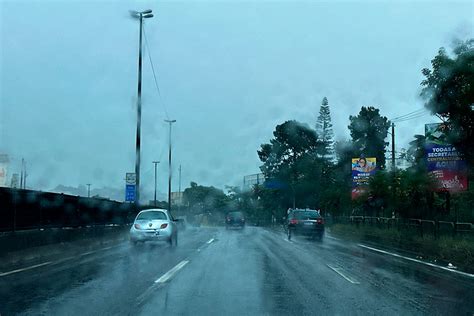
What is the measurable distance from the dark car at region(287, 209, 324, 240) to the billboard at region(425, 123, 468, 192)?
7327 millimetres

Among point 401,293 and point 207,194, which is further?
point 207,194

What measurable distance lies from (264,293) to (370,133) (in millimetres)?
56985

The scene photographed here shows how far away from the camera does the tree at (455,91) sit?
17.7 m

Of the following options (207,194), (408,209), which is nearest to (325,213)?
(408,209)

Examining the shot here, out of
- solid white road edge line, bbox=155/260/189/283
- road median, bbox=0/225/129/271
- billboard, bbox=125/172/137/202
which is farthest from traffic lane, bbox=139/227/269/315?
billboard, bbox=125/172/137/202

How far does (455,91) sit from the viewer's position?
18297 millimetres

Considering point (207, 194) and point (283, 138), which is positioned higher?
A: point (283, 138)

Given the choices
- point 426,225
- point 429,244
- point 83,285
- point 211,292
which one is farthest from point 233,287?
point 426,225

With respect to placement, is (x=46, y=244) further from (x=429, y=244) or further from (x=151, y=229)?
(x=429, y=244)

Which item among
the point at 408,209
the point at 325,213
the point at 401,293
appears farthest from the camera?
the point at 325,213

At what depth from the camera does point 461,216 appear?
2372cm

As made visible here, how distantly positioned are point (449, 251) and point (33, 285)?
13089 mm

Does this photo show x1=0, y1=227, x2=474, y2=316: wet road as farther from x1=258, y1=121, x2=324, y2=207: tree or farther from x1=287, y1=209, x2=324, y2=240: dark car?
x1=258, y1=121, x2=324, y2=207: tree

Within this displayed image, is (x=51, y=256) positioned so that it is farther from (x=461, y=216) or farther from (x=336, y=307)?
(x=461, y=216)
